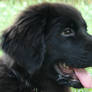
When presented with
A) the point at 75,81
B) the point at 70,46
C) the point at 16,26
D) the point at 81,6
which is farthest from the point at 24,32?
the point at 81,6

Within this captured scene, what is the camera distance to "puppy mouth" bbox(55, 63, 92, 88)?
4043 mm

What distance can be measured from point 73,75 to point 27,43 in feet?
2.19

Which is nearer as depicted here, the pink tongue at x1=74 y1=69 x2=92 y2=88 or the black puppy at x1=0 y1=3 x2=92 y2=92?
the black puppy at x1=0 y1=3 x2=92 y2=92

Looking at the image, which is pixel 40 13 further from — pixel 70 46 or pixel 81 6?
pixel 81 6

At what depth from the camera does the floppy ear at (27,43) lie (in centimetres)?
390

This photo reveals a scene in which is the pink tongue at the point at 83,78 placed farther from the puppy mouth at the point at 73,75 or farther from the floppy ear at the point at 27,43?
the floppy ear at the point at 27,43

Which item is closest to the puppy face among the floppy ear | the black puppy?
the black puppy

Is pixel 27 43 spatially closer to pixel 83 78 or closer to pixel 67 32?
pixel 67 32

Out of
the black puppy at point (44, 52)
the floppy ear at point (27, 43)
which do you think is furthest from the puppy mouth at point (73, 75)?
the floppy ear at point (27, 43)

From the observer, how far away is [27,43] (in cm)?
394

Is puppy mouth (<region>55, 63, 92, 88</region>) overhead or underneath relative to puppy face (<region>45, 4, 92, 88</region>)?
underneath

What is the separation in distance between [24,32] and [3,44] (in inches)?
10.8

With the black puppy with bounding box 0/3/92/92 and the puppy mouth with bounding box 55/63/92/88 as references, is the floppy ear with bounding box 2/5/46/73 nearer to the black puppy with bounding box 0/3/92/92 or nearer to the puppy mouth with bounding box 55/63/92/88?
the black puppy with bounding box 0/3/92/92

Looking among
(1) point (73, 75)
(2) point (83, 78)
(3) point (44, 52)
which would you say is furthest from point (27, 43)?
(2) point (83, 78)
